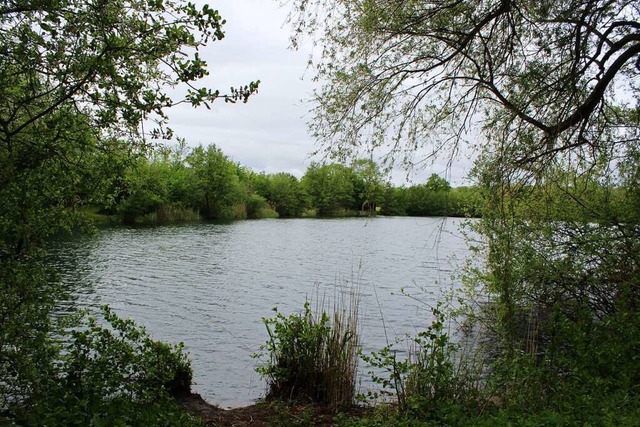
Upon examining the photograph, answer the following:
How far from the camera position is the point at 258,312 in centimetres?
1606

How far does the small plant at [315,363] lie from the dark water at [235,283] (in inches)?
57.8

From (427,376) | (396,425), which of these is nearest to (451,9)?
(427,376)

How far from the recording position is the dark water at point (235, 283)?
11.9 m

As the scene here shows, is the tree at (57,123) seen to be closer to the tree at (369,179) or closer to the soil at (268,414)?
the soil at (268,414)

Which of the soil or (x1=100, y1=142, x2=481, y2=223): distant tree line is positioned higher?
(x1=100, y1=142, x2=481, y2=223): distant tree line

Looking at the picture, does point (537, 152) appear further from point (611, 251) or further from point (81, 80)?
point (81, 80)

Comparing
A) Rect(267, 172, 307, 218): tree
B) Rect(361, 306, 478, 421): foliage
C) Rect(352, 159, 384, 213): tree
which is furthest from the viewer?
Rect(267, 172, 307, 218): tree

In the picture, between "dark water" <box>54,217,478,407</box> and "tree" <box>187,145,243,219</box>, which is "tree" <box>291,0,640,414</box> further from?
"tree" <box>187,145,243,219</box>

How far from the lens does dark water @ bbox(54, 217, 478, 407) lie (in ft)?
39.1

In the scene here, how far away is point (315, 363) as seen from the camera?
25.4 feet

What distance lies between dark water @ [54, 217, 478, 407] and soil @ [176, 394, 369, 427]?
5.03 feet

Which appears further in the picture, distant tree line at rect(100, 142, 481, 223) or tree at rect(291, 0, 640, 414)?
distant tree line at rect(100, 142, 481, 223)

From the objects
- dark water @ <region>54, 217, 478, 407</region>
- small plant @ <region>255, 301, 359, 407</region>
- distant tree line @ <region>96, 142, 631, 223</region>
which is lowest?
dark water @ <region>54, 217, 478, 407</region>

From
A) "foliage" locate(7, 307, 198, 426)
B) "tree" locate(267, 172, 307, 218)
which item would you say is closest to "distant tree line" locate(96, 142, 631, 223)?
"tree" locate(267, 172, 307, 218)
